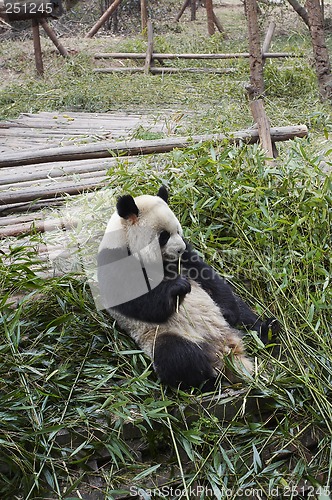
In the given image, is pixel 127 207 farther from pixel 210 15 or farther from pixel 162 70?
pixel 210 15

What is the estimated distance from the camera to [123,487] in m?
2.43

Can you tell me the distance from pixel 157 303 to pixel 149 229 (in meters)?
0.40

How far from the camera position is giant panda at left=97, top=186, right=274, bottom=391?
2795 mm

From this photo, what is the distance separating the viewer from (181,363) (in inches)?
107

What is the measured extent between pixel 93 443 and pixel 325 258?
171cm

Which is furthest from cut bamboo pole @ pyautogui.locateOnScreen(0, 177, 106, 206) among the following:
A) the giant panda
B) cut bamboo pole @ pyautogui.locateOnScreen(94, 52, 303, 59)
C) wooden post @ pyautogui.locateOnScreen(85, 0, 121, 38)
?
wooden post @ pyautogui.locateOnScreen(85, 0, 121, 38)

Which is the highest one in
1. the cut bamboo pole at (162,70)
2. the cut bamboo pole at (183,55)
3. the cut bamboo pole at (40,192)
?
the cut bamboo pole at (183,55)

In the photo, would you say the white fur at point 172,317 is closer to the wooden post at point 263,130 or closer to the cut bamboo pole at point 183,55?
the wooden post at point 263,130

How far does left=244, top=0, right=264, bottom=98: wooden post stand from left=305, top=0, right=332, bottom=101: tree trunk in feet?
2.98

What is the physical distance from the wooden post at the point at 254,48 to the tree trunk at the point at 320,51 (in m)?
0.91

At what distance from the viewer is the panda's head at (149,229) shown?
297 cm

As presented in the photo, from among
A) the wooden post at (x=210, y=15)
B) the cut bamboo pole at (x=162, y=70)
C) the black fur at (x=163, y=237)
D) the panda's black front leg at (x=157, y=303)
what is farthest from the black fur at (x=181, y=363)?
the wooden post at (x=210, y=15)

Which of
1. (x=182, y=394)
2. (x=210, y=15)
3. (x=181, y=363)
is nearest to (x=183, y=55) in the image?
(x=210, y=15)

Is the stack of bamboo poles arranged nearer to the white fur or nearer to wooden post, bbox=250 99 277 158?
wooden post, bbox=250 99 277 158
